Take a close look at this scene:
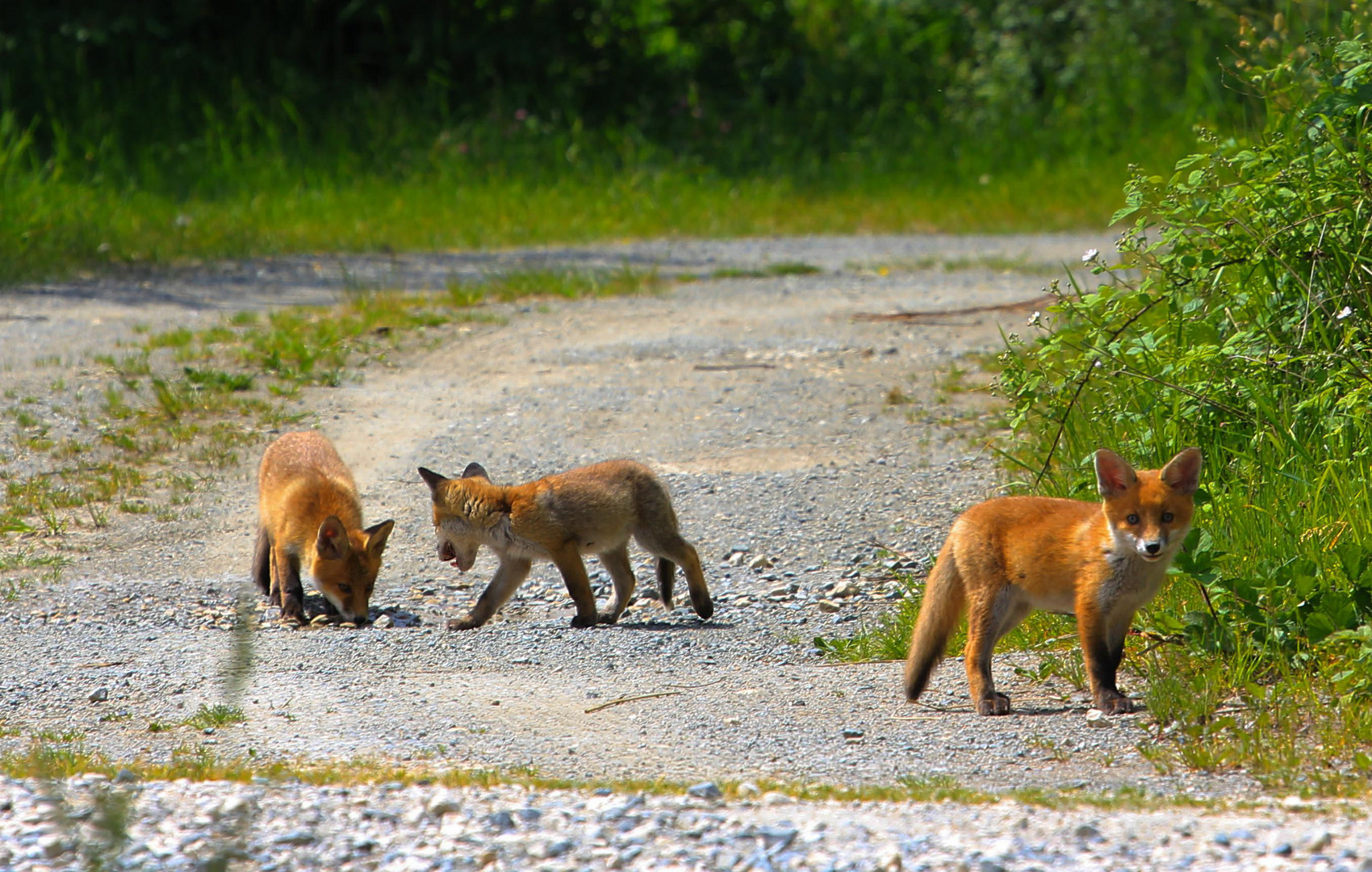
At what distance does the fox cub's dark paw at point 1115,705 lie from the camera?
16.7 ft

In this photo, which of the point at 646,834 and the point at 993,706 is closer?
the point at 646,834

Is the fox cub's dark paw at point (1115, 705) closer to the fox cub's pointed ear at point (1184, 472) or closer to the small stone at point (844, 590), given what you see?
the fox cub's pointed ear at point (1184, 472)

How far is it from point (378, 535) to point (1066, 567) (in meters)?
3.14

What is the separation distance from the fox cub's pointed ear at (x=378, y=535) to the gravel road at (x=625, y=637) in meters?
0.30

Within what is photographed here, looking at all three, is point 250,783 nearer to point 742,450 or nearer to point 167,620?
point 167,620

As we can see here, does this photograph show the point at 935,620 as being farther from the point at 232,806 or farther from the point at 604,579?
the point at 604,579

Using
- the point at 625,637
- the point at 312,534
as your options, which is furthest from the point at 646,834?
the point at 312,534

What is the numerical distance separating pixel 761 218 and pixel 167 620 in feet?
36.4

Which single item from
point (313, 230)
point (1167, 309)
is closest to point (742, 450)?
point (1167, 309)

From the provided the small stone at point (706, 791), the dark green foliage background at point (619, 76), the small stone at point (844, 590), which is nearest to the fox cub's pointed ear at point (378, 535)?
the small stone at point (844, 590)

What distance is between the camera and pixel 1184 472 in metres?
5.04

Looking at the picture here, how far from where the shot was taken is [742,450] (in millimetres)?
8836

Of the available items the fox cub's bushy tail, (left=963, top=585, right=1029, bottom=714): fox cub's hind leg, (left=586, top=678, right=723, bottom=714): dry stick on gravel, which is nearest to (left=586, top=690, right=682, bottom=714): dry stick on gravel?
(left=586, top=678, right=723, bottom=714): dry stick on gravel

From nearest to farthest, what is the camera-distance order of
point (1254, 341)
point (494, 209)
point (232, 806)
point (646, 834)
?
point (646, 834) → point (232, 806) → point (1254, 341) → point (494, 209)
